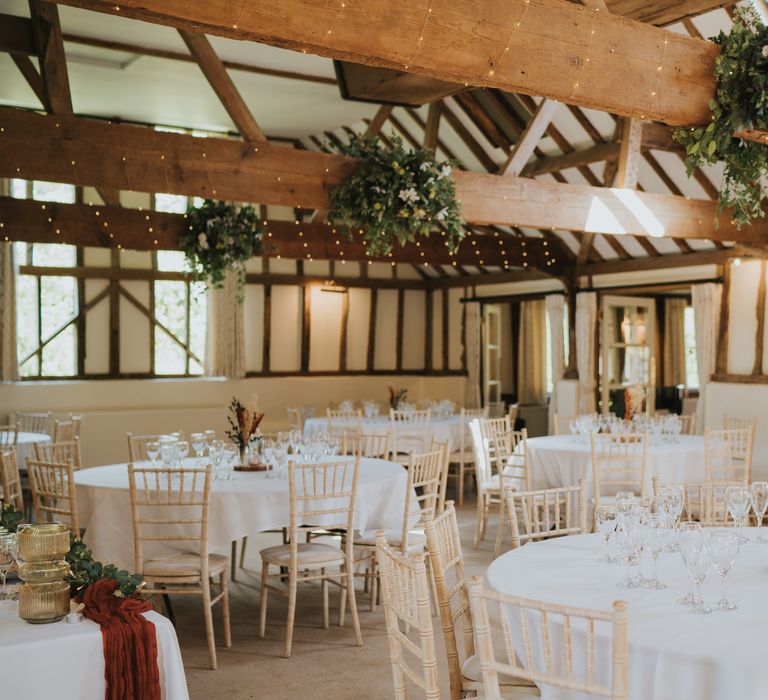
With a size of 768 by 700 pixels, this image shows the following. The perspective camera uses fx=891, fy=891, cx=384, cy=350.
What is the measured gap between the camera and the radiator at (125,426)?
12688mm

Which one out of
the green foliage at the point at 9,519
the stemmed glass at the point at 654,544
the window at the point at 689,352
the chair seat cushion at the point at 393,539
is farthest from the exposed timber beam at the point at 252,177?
the window at the point at 689,352

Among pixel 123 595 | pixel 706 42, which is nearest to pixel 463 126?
pixel 706 42

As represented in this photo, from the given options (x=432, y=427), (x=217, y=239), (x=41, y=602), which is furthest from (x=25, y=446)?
(x=41, y=602)

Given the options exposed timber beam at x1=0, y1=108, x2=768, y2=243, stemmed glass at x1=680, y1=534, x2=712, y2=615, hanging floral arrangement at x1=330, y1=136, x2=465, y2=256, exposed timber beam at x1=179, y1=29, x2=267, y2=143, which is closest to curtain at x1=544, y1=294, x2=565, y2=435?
exposed timber beam at x1=0, y1=108, x2=768, y2=243

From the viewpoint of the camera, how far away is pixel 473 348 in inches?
601

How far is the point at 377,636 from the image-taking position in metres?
5.58

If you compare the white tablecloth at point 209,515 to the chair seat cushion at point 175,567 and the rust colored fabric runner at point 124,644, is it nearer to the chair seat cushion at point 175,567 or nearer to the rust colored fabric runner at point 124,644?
the chair seat cushion at point 175,567

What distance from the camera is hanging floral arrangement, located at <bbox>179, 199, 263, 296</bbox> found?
29.7 feet

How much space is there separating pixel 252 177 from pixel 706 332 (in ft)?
22.8

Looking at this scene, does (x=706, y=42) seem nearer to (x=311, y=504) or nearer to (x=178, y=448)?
(x=311, y=504)

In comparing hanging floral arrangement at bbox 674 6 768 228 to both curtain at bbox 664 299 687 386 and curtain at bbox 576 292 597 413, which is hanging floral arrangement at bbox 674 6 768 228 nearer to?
curtain at bbox 576 292 597 413

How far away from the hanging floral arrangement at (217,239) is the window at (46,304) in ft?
14.4

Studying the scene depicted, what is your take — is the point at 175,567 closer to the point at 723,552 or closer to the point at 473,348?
the point at 723,552

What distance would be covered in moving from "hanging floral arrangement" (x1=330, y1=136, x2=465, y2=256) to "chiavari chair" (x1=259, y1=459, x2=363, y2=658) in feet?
7.07
